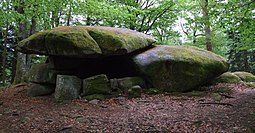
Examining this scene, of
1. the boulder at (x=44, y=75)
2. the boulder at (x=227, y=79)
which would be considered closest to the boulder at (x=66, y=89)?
the boulder at (x=44, y=75)

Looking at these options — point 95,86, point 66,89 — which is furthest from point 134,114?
point 66,89

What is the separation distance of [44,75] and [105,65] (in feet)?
9.18

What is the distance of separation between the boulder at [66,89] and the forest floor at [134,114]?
360 mm

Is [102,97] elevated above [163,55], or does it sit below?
below

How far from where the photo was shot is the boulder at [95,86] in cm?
858

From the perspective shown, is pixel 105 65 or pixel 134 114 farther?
pixel 105 65

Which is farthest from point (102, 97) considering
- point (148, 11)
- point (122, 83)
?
point (148, 11)

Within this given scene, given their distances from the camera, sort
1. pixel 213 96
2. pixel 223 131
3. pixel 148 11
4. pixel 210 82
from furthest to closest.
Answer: pixel 148 11 < pixel 210 82 < pixel 213 96 < pixel 223 131

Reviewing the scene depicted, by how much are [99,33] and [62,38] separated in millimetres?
1628

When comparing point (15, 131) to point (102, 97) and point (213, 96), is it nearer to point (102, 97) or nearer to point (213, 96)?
point (102, 97)

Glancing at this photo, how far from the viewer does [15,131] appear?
207 inches

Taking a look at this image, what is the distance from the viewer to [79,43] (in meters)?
8.17

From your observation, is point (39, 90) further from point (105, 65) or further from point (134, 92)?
point (134, 92)

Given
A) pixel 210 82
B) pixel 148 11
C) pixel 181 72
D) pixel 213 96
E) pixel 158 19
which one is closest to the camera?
pixel 213 96
